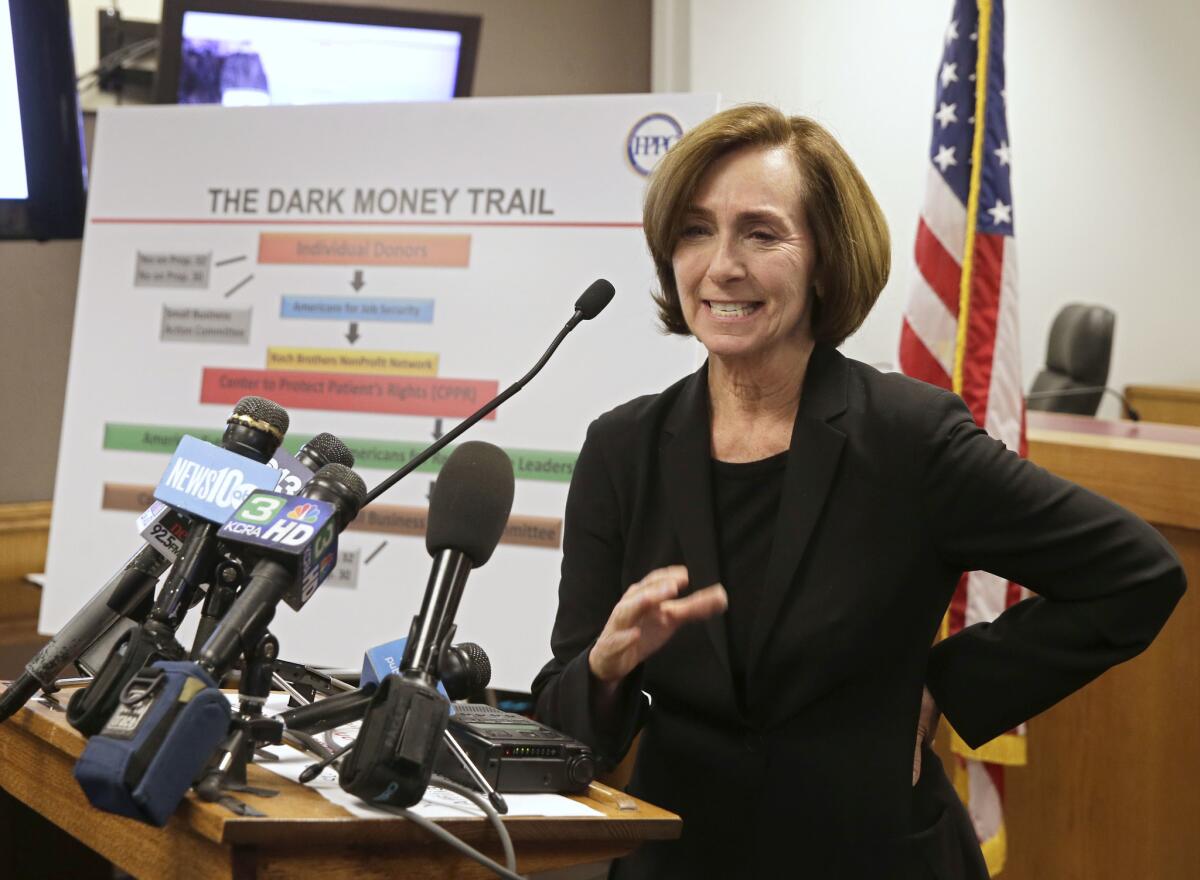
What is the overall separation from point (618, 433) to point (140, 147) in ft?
5.95

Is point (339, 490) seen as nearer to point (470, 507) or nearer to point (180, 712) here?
point (470, 507)

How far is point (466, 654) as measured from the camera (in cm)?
120

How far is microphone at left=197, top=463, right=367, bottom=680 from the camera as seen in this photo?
104cm

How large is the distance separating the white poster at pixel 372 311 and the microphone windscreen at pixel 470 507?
1.49 m

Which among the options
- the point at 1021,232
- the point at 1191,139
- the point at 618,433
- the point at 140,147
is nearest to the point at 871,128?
the point at 1021,232

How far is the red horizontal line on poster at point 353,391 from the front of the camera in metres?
2.80

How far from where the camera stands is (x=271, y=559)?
3.51 feet

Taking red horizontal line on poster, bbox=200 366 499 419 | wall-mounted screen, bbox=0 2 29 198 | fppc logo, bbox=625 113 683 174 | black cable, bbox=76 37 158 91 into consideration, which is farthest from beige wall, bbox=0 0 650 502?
fppc logo, bbox=625 113 683 174

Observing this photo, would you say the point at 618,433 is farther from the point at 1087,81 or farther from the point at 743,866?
the point at 1087,81

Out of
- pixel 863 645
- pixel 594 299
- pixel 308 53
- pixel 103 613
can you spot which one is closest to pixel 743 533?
pixel 863 645

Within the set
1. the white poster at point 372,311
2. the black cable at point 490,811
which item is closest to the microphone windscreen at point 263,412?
the black cable at point 490,811

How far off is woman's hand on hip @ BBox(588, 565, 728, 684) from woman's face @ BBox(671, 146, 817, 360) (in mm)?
407

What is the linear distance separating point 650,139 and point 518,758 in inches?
67.8

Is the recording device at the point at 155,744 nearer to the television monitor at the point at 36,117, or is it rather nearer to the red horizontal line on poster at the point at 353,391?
the red horizontal line on poster at the point at 353,391
